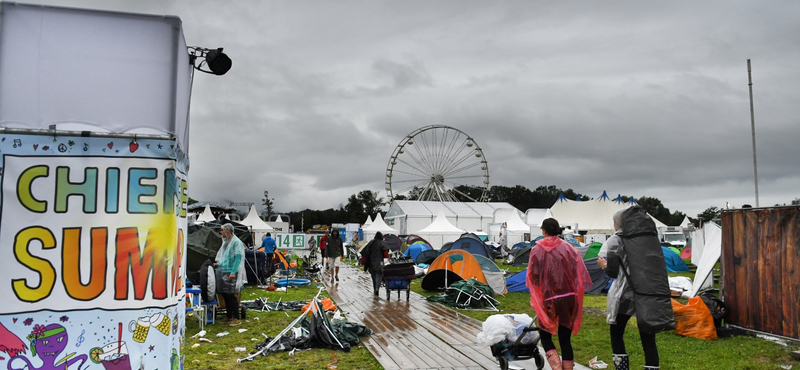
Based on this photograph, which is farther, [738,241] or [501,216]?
[501,216]

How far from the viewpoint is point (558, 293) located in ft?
15.8

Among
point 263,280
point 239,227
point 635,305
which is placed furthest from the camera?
point 239,227

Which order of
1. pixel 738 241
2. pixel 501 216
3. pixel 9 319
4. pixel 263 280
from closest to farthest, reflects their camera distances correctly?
1. pixel 9 319
2. pixel 738 241
3. pixel 263 280
4. pixel 501 216

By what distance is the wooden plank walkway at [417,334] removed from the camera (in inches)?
238

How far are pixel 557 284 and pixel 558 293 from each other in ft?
0.27

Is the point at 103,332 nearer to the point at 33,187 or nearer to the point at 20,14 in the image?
the point at 33,187

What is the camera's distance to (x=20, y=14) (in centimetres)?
369

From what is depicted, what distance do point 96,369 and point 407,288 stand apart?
8531mm

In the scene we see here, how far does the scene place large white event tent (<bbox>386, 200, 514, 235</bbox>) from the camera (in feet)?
146

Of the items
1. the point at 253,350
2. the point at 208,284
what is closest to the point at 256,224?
the point at 208,284

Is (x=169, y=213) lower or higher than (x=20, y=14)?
lower

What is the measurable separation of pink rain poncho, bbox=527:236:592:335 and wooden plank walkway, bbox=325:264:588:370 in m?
1.19

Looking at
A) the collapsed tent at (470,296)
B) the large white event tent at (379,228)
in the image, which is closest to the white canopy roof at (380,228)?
the large white event tent at (379,228)

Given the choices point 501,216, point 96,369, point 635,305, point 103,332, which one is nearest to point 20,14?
point 103,332
